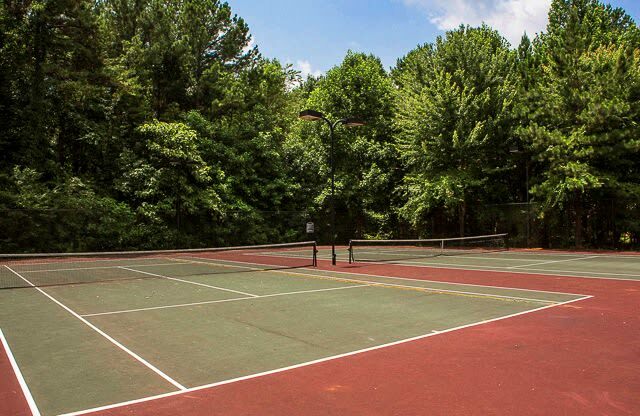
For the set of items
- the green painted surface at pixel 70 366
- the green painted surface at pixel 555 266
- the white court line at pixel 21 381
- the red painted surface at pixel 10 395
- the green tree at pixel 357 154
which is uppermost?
the green tree at pixel 357 154

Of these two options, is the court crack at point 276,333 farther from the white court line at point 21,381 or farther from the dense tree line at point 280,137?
the dense tree line at point 280,137

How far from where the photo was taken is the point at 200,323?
8.30 meters

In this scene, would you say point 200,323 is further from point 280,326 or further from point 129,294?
point 129,294

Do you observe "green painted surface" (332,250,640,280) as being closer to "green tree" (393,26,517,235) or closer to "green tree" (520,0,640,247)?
"green tree" (520,0,640,247)

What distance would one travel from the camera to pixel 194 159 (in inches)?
1176

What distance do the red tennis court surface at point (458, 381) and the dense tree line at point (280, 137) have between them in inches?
781

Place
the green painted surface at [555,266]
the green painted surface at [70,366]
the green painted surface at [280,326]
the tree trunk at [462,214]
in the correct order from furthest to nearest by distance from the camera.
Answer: the tree trunk at [462,214] < the green painted surface at [555,266] < the green painted surface at [280,326] < the green painted surface at [70,366]

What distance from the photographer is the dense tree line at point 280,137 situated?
82.9 ft

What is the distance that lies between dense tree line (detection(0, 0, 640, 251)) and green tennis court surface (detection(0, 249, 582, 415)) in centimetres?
1465

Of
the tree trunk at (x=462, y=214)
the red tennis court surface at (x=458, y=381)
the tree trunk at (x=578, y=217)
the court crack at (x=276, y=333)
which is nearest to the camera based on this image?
the red tennis court surface at (x=458, y=381)

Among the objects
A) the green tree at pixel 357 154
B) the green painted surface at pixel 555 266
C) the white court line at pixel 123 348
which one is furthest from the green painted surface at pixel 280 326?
the green tree at pixel 357 154

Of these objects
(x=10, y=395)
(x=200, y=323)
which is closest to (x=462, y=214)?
(x=200, y=323)

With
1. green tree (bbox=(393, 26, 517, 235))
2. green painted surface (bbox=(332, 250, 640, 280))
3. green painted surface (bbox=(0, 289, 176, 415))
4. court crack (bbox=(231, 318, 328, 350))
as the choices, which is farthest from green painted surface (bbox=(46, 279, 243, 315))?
green tree (bbox=(393, 26, 517, 235))

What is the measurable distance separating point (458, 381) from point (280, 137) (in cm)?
3616
